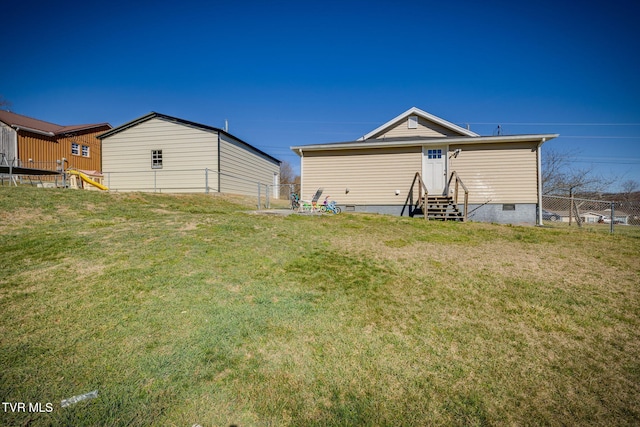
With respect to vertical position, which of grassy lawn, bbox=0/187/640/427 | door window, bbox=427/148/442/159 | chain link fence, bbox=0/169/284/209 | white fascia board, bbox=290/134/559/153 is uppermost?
white fascia board, bbox=290/134/559/153

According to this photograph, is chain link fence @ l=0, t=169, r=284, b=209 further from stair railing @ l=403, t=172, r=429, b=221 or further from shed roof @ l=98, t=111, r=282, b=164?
stair railing @ l=403, t=172, r=429, b=221

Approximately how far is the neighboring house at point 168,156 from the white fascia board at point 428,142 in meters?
6.48

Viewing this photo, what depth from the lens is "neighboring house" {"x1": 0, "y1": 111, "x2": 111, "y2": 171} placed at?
19.1 meters

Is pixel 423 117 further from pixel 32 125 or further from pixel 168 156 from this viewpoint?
pixel 32 125

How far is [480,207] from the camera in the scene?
11.9 meters

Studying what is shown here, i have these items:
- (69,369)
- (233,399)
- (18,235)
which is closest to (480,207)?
(233,399)

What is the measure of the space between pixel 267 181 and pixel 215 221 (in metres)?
17.5

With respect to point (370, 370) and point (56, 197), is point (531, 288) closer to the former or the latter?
point (370, 370)

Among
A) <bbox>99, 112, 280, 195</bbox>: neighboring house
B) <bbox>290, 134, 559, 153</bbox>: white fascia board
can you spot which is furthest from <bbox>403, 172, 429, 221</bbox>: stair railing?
<bbox>99, 112, 280, 195</bbox>: neighboring house

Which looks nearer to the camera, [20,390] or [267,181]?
[20,390]

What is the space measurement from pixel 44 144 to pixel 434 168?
2666cm

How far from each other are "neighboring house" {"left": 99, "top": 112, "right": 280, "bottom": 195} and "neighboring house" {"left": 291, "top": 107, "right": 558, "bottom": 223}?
261 inches

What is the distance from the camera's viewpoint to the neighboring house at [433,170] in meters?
11.7

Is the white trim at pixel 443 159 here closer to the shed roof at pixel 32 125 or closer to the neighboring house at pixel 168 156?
the neighboring house at pixel 168 156
